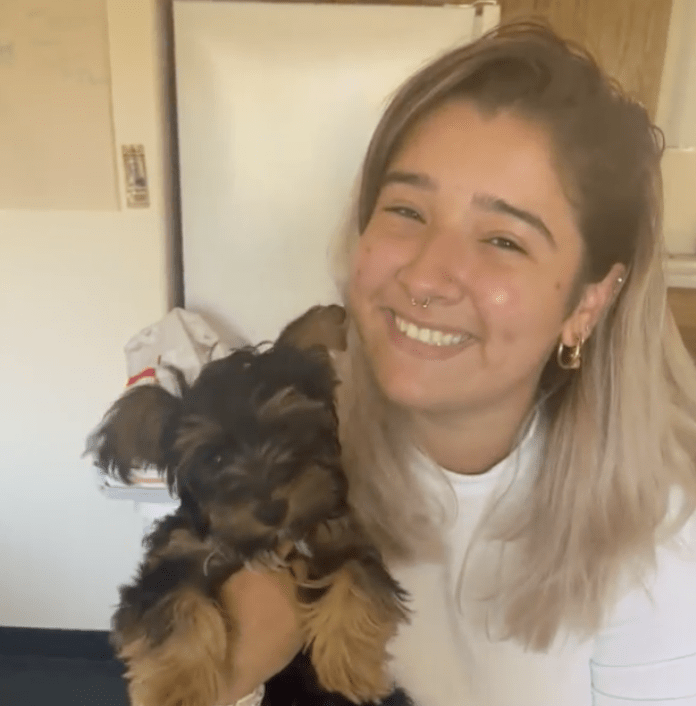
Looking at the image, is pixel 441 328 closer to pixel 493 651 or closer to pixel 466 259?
pixel 466 259

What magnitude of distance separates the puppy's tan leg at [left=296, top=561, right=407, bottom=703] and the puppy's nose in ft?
0.49

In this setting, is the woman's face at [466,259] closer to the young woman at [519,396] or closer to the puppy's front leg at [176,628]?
the young woman at [519,396]

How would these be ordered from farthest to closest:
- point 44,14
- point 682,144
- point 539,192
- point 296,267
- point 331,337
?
1. point 682,144
2. point 296,267
3. point 44,14
4. point 331,337
5. point 539,192

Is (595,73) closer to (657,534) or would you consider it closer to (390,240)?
(390,240)

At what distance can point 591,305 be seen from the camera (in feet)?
3.58

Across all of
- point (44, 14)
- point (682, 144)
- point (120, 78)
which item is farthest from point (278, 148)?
point (682, 144)

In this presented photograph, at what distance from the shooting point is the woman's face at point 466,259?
0.96 m

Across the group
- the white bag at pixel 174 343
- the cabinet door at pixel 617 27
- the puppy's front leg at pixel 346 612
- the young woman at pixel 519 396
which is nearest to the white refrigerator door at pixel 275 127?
the white bag at pixel 174 343

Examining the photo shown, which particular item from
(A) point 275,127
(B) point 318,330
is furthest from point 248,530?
(A) point 275,127

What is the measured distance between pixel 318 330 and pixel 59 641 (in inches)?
82.2

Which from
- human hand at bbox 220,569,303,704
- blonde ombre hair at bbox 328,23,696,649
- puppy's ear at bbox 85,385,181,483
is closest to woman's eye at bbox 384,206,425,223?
blonde ombre hair at bbox 328,23,696,649

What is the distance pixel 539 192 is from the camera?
0.97 metres

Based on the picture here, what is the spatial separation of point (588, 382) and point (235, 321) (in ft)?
4.20

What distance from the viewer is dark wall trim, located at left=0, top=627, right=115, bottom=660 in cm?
262
